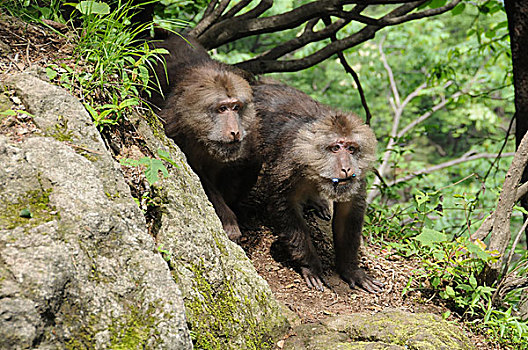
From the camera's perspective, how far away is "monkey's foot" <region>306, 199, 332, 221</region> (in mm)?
5444

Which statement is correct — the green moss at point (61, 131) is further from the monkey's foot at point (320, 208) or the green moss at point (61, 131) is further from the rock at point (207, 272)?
the monkey's foot at point (320, 208)

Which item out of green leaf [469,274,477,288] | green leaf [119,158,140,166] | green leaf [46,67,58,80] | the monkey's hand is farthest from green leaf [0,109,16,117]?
green leaf [469,274,477,288]

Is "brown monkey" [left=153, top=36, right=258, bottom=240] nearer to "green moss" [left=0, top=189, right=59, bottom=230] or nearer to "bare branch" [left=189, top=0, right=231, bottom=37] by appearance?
"bare branch" [left=189, top=0, right=231, bottom=37]

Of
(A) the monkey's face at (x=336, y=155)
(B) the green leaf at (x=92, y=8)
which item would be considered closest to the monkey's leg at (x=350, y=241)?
(A) the monkey's face at (x=336, y=155)

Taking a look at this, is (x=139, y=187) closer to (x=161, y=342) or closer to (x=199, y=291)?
(x=199, y=291)

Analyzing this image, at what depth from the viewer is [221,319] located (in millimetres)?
2709

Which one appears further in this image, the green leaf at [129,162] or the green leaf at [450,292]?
the green leaf at [450,292]

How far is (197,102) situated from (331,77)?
1253 centimetres

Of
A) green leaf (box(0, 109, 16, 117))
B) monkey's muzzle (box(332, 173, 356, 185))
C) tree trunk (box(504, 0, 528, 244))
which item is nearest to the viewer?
green leaf (box(0, 109, 16, 117))

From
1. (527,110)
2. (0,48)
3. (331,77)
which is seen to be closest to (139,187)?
(0,48)

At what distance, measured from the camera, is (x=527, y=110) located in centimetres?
499

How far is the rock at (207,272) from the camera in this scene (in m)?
2.62

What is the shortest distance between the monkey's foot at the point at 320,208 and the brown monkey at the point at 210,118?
1.15 meters

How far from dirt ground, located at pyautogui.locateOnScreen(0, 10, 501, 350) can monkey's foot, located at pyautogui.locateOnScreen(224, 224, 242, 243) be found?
208mm
